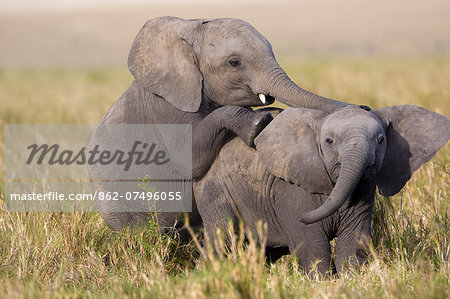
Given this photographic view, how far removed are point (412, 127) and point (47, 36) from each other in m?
76.8

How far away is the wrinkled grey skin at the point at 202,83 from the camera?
536 cm

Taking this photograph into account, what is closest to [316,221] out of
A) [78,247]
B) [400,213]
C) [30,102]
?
[400,213]

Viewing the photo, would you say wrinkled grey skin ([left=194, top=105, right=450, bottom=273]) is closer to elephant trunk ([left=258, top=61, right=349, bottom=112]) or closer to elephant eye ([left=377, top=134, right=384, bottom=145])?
elephant eye ([left=377, top=134, right=384, bottom=145])

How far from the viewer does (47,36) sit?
78.4 meters

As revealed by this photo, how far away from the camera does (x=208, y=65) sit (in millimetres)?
5781

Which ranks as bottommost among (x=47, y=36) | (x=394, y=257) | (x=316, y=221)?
(x=394, y=257)

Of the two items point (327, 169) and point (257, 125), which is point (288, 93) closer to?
point (257, 125)

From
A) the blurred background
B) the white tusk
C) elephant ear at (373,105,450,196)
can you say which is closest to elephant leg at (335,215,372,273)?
elephant ear at (373,105,450,196)

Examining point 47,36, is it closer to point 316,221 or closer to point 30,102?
point 30,102

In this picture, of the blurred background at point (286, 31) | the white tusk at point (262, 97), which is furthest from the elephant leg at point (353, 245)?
the blurred background at point (286, 31)

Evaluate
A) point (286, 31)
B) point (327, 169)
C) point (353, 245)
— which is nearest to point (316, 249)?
point (353, 245)

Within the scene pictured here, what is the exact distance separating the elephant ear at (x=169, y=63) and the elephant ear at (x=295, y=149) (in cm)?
94

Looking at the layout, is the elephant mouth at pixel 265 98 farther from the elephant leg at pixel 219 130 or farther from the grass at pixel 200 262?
the grass at pixel 200 262

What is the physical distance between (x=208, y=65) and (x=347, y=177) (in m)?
1.82
